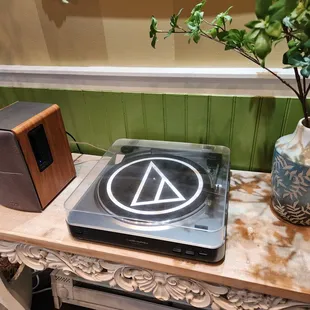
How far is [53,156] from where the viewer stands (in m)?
0.82

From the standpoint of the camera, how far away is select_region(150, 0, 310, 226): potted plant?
17.4 inches

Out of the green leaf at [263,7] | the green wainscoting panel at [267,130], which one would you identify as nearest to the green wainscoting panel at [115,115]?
the green wainscoting panel at [267,130]

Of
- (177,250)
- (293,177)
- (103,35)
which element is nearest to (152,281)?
(177,250)

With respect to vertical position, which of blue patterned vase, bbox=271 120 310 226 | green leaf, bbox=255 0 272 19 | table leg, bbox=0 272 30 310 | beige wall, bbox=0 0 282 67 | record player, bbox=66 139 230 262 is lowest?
table leg, bbox=0 272 30 310

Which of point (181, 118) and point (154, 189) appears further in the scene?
point (181, 118)

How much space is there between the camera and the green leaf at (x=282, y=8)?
40cm

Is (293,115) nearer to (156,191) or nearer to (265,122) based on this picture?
(265,122)

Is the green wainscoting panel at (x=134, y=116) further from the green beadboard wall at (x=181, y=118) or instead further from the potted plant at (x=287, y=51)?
the potted plant at (x=287, y=51)

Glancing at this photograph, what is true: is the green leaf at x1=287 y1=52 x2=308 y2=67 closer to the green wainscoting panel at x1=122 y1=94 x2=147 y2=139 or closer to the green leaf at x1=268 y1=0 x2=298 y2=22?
the green leaf at x1=268 y1=0 x2=298 y2=22

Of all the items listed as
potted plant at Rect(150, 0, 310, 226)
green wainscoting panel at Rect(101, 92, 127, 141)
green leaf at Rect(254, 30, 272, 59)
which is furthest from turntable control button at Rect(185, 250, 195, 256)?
green wainscoting panel at Rect(101, 92, 127, 141)

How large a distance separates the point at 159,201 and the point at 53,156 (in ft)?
1.11

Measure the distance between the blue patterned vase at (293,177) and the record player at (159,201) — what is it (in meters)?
0.14

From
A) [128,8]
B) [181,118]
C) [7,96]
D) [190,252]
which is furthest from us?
[7,96]

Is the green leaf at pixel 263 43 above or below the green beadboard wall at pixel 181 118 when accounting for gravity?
above
